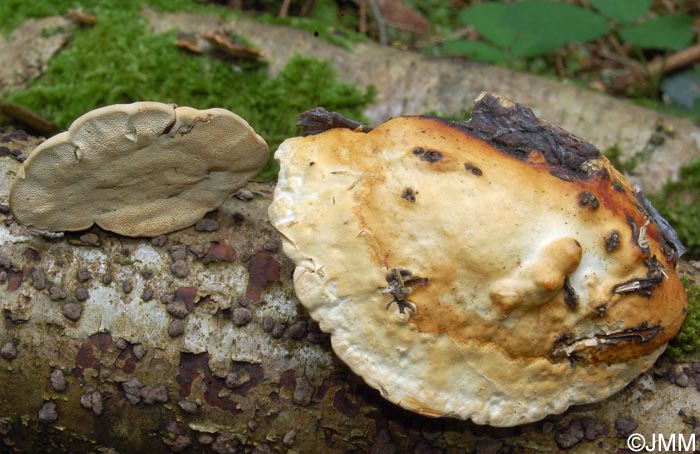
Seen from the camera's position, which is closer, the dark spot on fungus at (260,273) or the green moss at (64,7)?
the dark spot on fungus at (260,273)

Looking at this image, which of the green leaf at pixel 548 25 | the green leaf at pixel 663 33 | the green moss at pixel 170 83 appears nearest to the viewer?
the green moss at pixel 170 83

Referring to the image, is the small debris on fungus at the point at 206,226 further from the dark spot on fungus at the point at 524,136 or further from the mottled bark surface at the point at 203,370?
the dark spot on fungus at the point at 524,136

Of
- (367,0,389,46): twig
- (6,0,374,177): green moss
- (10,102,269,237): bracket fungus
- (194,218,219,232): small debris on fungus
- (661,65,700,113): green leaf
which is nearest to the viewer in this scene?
(10,102,269,237): bracket fungus

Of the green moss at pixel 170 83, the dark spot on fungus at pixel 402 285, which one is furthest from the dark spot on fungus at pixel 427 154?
the green moss at pixel 170 83

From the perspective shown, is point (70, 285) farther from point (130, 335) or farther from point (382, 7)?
point (382, 7)

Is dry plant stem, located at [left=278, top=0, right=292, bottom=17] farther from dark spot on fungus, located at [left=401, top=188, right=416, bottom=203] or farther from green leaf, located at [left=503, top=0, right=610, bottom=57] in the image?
dark spot on fungus, located at [left=401, top=188, right=416, bottom=203]

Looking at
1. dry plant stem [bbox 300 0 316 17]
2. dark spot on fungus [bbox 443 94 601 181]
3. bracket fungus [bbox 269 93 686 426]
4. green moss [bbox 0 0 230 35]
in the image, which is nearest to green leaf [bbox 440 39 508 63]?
dry plant stem [bbox 300 0 316 17]

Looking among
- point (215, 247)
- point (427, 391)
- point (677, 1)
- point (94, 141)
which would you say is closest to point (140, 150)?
point (94, 141)
